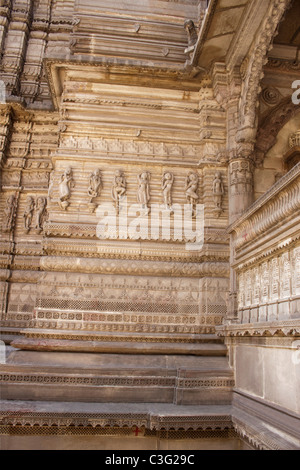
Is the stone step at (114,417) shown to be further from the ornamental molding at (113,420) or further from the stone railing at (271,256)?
the stone railing at (271,256)

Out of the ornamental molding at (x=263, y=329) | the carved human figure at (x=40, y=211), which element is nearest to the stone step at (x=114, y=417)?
the ornamental molding at (x=263, y=329)

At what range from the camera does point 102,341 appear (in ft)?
25.8

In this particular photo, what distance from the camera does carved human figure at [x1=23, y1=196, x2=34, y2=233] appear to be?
12172 mm

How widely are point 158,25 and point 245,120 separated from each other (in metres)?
4.14

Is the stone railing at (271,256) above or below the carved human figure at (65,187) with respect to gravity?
below

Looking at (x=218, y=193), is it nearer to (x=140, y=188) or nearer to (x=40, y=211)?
(x=140, y=188)

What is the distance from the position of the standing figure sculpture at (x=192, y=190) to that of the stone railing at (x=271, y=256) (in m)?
2.05

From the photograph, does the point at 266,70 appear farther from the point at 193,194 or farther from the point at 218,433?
the point at 218,433

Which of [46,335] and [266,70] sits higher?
[266,70]

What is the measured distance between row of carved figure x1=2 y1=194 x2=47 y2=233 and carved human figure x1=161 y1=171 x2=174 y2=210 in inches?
183

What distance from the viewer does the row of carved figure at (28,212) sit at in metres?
12.1

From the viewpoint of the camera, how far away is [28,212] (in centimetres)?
1229

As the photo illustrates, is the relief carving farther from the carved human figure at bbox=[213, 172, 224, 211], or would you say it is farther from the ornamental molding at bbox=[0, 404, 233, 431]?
the ornamental molding at bbox=[0, 404, 233, 431]
